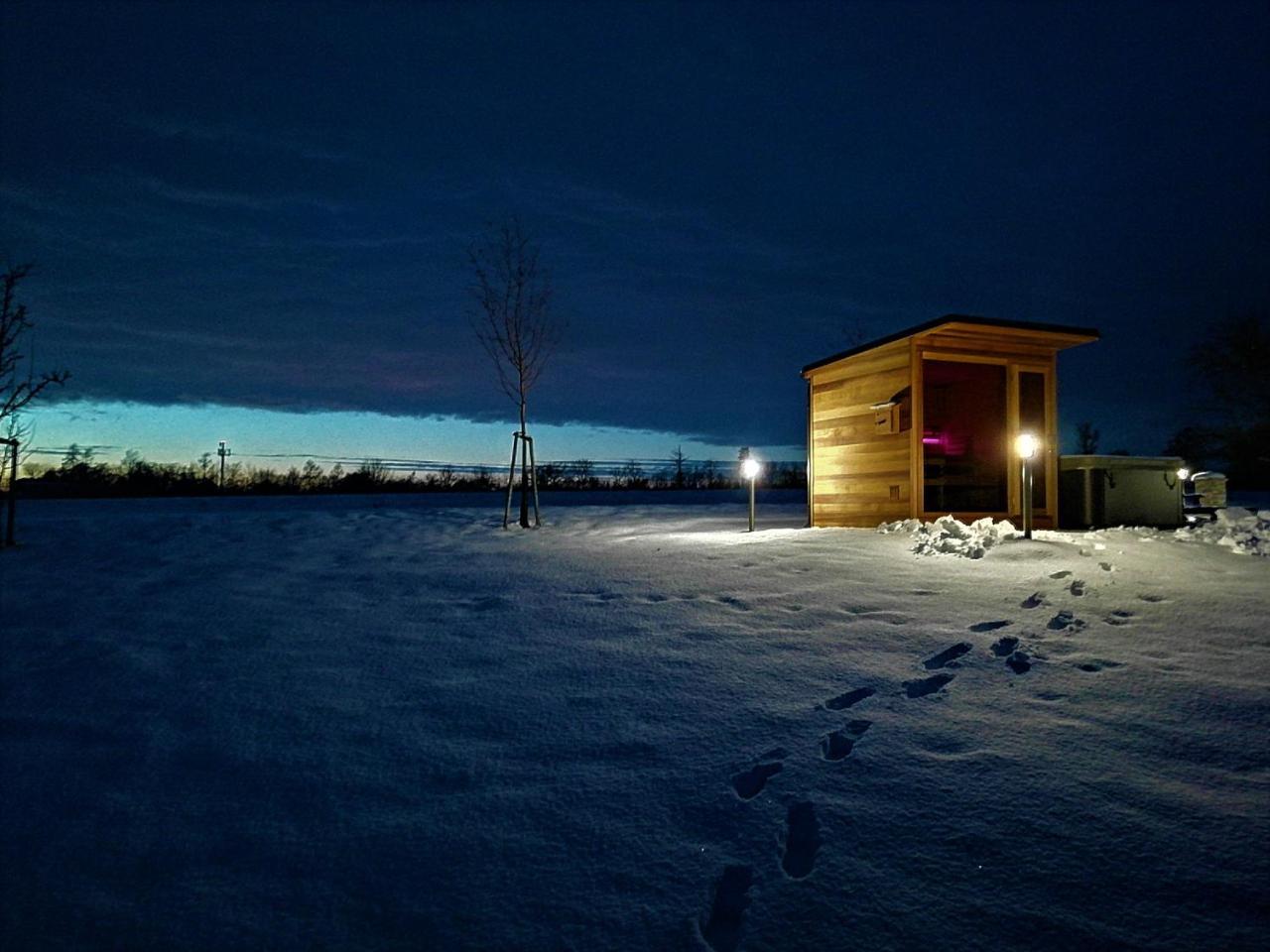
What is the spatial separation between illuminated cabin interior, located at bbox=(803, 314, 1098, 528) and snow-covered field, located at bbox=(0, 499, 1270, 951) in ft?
13.3

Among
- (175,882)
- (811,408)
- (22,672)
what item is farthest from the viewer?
(811,408)

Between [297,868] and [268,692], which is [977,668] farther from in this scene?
[268,692]

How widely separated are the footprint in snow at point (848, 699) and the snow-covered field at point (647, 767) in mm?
30

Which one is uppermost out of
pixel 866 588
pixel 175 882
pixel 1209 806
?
pixel 866 588

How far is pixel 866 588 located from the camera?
210 inches

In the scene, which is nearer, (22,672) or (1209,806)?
(1209,806)

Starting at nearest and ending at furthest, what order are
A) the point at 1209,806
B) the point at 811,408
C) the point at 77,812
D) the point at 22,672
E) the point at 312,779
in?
the point at 1209,806, the point at 77,812, the point at 312,779, the point at 22,672, the point at 811,408

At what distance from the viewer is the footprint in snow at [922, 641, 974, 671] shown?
12.4 ft

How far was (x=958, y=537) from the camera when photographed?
7176 millimetres

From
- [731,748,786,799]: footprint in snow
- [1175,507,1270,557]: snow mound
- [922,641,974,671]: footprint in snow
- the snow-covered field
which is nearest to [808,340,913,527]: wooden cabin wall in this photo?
[1175,507,1270,557]: snow mound

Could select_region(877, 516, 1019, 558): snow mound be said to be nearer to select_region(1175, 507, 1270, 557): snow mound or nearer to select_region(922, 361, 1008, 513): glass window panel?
select_region(1175, 507, 1270, 557): snow mound

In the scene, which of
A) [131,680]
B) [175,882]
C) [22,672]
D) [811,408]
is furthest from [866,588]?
[811,408]

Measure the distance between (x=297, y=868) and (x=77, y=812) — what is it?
1101 millimetres

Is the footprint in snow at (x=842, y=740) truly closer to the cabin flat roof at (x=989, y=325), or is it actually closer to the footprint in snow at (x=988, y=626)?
the footprint in snow at (x=988, y=626)
